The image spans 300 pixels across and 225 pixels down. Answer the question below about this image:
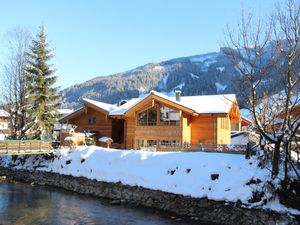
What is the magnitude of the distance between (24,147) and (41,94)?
7748 mm

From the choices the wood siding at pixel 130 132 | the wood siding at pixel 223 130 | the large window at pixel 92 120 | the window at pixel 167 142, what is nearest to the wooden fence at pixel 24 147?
the large window at pixel 92 120

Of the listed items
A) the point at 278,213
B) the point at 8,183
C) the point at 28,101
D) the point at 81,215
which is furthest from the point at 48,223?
the point at 28,101

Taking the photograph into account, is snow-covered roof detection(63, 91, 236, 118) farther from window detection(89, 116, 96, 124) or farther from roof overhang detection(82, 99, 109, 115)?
window detection(89, 116, 96, 124)

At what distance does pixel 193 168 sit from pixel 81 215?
24.3 ft

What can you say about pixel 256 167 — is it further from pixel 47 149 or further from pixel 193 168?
pixel 47 149

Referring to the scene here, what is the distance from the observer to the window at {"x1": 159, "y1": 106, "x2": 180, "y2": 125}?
30.6 meters

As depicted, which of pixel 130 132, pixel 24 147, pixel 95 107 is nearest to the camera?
pixel 24 147

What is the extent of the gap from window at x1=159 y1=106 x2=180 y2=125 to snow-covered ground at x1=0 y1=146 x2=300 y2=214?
720 cm

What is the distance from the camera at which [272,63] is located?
54.4 feet

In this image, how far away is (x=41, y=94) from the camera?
34000mm

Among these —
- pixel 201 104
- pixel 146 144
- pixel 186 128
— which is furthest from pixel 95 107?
pixel 201 104

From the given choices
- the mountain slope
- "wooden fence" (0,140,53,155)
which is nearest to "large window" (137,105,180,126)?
"wooden fence" (0,140,53,155)

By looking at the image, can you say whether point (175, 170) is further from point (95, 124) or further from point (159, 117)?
point (95, 124)

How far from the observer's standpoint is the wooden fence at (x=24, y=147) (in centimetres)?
2669
